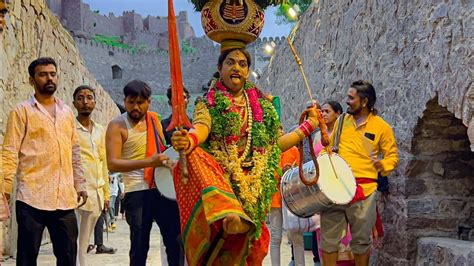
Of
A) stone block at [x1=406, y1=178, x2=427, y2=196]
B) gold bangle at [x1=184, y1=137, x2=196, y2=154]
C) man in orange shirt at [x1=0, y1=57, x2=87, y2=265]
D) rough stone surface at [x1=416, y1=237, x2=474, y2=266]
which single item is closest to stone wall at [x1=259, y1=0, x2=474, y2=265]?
stone block at [x1=406, y1=178, x2=427, y2=196]

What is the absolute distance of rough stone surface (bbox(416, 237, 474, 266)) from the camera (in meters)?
4.73

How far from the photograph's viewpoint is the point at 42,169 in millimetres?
4496

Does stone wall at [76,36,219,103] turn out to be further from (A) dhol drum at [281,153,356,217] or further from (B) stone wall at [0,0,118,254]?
(A) dhol drum at [281,153,356,217]

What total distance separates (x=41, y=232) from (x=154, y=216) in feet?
3.28

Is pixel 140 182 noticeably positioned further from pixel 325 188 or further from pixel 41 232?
pixel 325 188

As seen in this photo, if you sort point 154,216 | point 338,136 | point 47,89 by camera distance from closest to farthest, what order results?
point 47,89 → point 154,216 → point 338,136

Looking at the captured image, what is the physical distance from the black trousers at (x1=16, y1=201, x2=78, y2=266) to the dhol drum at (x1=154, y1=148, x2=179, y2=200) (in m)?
0.74

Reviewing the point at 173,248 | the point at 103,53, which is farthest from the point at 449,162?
→ the point at 103,53

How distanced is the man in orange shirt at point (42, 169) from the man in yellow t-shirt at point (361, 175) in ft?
7.49

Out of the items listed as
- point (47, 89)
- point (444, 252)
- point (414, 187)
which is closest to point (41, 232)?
point (47, 89)

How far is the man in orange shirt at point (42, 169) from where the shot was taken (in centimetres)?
434

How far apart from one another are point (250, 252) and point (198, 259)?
405 millimetres

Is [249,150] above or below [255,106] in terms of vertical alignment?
below

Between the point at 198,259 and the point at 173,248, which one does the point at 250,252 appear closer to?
the point at 198,259
